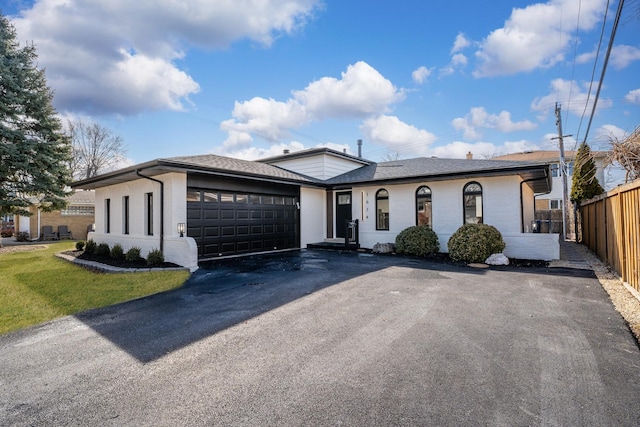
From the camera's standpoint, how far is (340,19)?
439 inches

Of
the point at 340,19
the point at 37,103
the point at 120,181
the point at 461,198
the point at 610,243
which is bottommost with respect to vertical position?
the point at 610,243

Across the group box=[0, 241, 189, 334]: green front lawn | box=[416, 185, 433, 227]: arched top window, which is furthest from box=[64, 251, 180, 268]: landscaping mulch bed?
box=[416, 185, 433, 227]: arched top window

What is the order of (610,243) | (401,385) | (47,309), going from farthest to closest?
(610,243), (47,309), (401,385)

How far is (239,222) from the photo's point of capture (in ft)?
37.2

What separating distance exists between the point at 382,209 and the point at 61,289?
10.6 metres

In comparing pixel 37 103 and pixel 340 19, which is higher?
pixel 340 19

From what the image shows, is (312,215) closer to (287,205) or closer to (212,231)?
(287,205)

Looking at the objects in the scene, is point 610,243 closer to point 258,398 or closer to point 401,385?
point 401,385

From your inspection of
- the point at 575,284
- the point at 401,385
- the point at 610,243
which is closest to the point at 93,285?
the point at 401,385

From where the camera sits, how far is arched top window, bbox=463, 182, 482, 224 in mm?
11156

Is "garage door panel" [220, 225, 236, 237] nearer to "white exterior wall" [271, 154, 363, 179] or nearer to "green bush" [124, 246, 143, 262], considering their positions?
"green bush" [124, 246, 143, 262]

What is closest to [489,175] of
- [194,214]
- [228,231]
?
[228,231]

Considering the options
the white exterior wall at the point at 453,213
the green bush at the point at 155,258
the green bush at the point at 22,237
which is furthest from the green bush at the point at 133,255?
the green bush at the point at 22,237

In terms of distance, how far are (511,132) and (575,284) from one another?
681 inches
